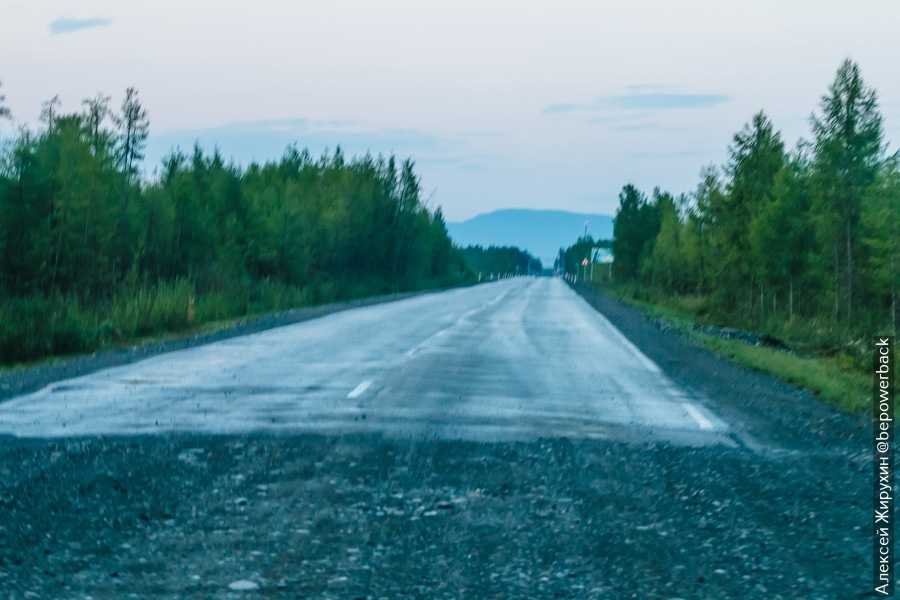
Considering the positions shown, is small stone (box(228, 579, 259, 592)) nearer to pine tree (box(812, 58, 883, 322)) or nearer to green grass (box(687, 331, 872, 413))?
green grass (box(687, 331, 872, 413))

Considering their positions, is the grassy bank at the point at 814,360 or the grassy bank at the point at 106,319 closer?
the grassy bank at the point at 814,360

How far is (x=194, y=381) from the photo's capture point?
50.0ft

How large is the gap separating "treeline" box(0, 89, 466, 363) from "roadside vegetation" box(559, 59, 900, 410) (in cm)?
1452

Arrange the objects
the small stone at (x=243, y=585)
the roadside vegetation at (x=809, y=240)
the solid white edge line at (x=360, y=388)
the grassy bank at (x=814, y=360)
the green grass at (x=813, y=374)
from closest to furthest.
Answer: the small stone at (x=243, y=585) → the solid white edge line at (x=360, y=388) → the green grass at (x=813, y=374) → the grassy bank at (x=814, y=360) → the roadside vegetation at (x=809, y=240)

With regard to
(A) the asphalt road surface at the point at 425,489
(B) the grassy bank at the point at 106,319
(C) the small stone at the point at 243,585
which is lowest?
A: (C) the small stone at the point at 243,585

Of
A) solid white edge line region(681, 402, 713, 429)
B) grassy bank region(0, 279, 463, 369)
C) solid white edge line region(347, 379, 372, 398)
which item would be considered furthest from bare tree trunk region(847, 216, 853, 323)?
solid white edge line region(347, 379, 372, 398)

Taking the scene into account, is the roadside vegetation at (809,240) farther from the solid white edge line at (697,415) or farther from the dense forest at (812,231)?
the solid white edge line at (697,415)

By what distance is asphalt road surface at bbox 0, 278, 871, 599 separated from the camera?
5992 millimetres

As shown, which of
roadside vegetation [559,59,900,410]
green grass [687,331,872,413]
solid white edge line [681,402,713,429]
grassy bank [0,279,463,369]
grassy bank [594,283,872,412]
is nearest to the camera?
solid white edge line [681,402,713,429]

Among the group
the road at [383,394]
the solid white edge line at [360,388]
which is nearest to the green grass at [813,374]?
the road at [383,394]

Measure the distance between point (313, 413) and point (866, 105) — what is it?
30.2 m

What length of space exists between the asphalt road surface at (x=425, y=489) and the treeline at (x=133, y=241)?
9.99 meters

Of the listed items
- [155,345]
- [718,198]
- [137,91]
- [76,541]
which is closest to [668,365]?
[155,345]

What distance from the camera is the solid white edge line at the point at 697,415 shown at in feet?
39.3
